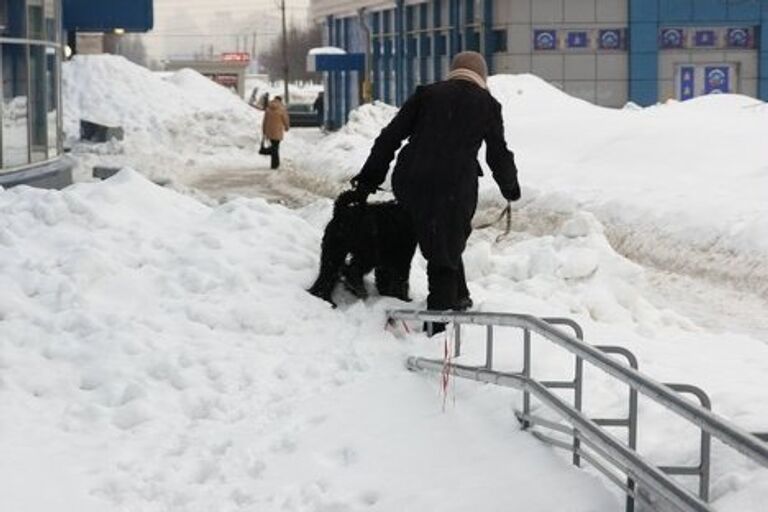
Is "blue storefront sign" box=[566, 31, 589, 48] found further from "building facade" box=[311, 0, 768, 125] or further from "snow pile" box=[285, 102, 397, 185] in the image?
"snow pile" box=[285, 102, 397, 185]

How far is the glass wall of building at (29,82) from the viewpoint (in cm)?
1689

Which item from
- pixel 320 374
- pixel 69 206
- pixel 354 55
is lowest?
pixel 320 374

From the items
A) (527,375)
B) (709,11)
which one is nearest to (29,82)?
A: (527,375)

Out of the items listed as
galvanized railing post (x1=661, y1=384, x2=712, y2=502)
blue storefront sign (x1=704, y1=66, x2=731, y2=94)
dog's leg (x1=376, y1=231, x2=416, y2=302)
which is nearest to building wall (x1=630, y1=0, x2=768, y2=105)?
blue storefront sign (x1=704, y1=66, x2=731, y2=94)

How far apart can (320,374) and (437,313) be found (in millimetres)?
664

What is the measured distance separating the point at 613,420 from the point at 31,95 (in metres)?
14.7

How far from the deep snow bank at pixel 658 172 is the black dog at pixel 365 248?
5.44m

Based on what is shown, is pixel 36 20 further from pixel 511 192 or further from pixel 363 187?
pixel 511 192

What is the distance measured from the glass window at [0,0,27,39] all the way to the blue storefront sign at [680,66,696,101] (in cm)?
2430

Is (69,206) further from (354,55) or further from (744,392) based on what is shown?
(354,55)

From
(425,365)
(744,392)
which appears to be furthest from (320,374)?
→ (744,392)

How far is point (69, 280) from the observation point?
739cm

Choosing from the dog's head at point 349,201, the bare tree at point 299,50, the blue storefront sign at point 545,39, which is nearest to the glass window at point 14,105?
the dog's head at point 349,201

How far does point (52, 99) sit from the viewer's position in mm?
19688
